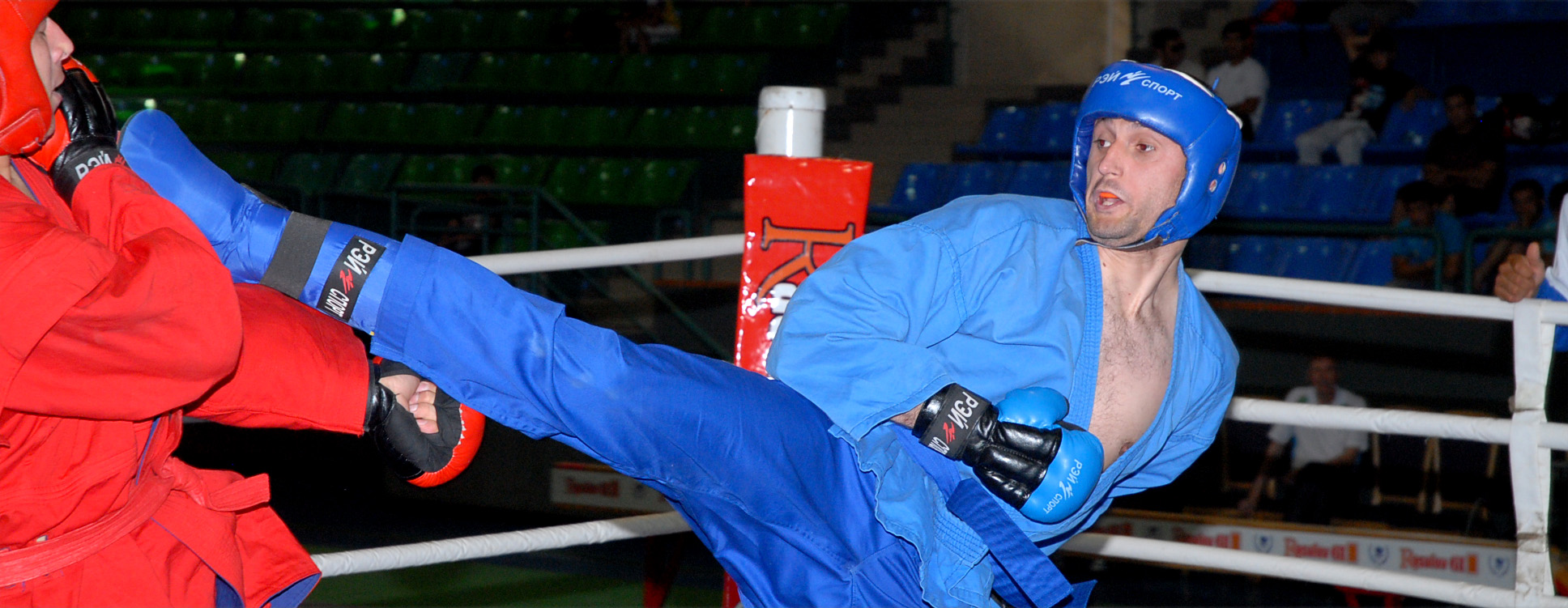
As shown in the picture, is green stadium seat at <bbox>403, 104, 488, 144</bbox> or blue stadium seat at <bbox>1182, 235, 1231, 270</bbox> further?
green stadium seat at <bbox>403, 104, 488, 144</bbox>

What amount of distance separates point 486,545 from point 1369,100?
5936mm

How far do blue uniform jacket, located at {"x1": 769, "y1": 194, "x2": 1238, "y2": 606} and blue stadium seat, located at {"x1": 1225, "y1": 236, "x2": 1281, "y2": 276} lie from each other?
4.16m

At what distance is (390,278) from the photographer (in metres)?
1.41

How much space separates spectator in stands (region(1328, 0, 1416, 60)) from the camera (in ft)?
21.7

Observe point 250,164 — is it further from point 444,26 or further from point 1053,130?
point 1053,130

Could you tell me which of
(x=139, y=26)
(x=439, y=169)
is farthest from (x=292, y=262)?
(x=139, y=26)

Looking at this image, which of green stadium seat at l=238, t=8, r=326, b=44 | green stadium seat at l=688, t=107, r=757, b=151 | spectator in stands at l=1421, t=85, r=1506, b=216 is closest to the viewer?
spectator in stands at l=1421, t=85, r=1506, b=216

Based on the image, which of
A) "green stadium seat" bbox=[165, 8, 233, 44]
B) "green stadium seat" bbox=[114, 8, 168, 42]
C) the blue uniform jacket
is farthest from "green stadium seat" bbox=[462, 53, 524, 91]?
the blue uniform jacket

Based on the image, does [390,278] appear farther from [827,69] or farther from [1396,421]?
[827,69]

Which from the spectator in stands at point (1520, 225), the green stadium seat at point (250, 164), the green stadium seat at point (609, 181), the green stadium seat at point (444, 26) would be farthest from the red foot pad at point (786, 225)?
the green stadium seat at point (444, 26)

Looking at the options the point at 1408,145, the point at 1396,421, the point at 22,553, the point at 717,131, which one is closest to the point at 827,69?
the point at 717,131

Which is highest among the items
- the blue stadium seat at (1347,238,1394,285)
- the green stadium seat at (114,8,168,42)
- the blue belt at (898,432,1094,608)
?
the green stadium seat at (114,8,168,42)

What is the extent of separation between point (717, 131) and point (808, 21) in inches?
52.0

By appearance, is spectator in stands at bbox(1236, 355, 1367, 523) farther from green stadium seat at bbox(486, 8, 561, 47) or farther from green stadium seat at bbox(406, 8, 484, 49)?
green stadium seat at bbox(406, 8, 484, 49)
